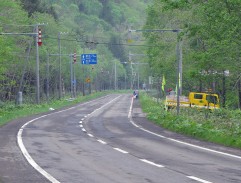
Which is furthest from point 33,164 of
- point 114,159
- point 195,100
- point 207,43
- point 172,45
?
point 172,45

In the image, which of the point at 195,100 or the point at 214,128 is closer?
the point at 214,128

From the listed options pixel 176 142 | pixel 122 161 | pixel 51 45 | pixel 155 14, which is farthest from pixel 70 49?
pixel 122 161

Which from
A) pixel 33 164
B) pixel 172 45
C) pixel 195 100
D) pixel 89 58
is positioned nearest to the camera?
pixel 33 164

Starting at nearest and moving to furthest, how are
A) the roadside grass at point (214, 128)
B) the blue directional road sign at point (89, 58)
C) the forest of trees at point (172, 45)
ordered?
the roadside grass at point (214, 128) < the forest of trees at point (172, 45) < the blue directional road sign at point (89, 58)

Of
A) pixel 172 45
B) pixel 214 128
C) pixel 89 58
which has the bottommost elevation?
pixel 214 128

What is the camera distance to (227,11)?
93.8 feet

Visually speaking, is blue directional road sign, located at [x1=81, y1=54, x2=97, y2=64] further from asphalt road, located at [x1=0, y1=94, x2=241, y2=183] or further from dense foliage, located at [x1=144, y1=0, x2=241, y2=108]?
asphalt road, located at [x1=0, y1=94, x2=241, y2=183]

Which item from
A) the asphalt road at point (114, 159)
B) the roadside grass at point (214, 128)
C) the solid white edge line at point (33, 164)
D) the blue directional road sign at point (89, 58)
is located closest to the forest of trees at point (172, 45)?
the roadside grass at point (214, 128)

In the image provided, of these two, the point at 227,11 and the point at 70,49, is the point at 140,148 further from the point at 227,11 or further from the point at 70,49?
the point at 70,49

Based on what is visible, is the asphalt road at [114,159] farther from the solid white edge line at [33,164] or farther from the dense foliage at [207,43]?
the dense foliage at [207,43]

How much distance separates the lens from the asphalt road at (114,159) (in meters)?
13.5

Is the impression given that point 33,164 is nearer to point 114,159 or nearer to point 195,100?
point 114,159

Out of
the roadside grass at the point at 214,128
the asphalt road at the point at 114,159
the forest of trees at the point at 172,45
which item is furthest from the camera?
the forest of trees at the point at 172,45

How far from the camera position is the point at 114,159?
685 inches
